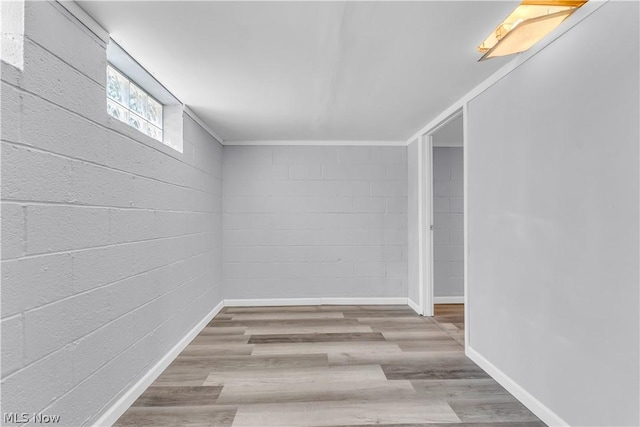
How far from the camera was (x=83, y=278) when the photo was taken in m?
1.69

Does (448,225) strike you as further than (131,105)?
Yes

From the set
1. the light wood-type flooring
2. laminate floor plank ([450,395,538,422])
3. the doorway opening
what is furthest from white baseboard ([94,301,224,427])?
the doorway opening

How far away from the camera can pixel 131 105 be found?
2488mm

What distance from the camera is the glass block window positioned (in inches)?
87.4

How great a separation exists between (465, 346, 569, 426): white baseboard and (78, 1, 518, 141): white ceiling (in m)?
2.15

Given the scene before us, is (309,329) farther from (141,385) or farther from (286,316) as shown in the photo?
(141,385)

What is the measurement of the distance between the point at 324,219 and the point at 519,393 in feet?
9.97

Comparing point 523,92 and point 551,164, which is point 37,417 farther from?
point 523,92

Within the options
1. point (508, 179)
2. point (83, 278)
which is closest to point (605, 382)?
point (508, 179)

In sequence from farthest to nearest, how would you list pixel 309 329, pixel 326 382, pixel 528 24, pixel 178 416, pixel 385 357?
pixel 309 329 → pixel 385 357 → pixel 326 382 → pixel 178 416 → pixel 528 24

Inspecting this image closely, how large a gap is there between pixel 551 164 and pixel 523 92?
546mm

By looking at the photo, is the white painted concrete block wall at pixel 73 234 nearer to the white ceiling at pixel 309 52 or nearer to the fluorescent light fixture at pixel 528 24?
the white ceiling at pixel 309 52

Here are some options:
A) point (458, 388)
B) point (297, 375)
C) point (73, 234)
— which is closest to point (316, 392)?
point (297, 375)

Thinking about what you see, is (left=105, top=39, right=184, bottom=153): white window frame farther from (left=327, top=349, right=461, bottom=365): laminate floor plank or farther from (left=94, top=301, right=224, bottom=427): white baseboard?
(left=327, top=349, right=461, bottom=365): laminate floor plank
